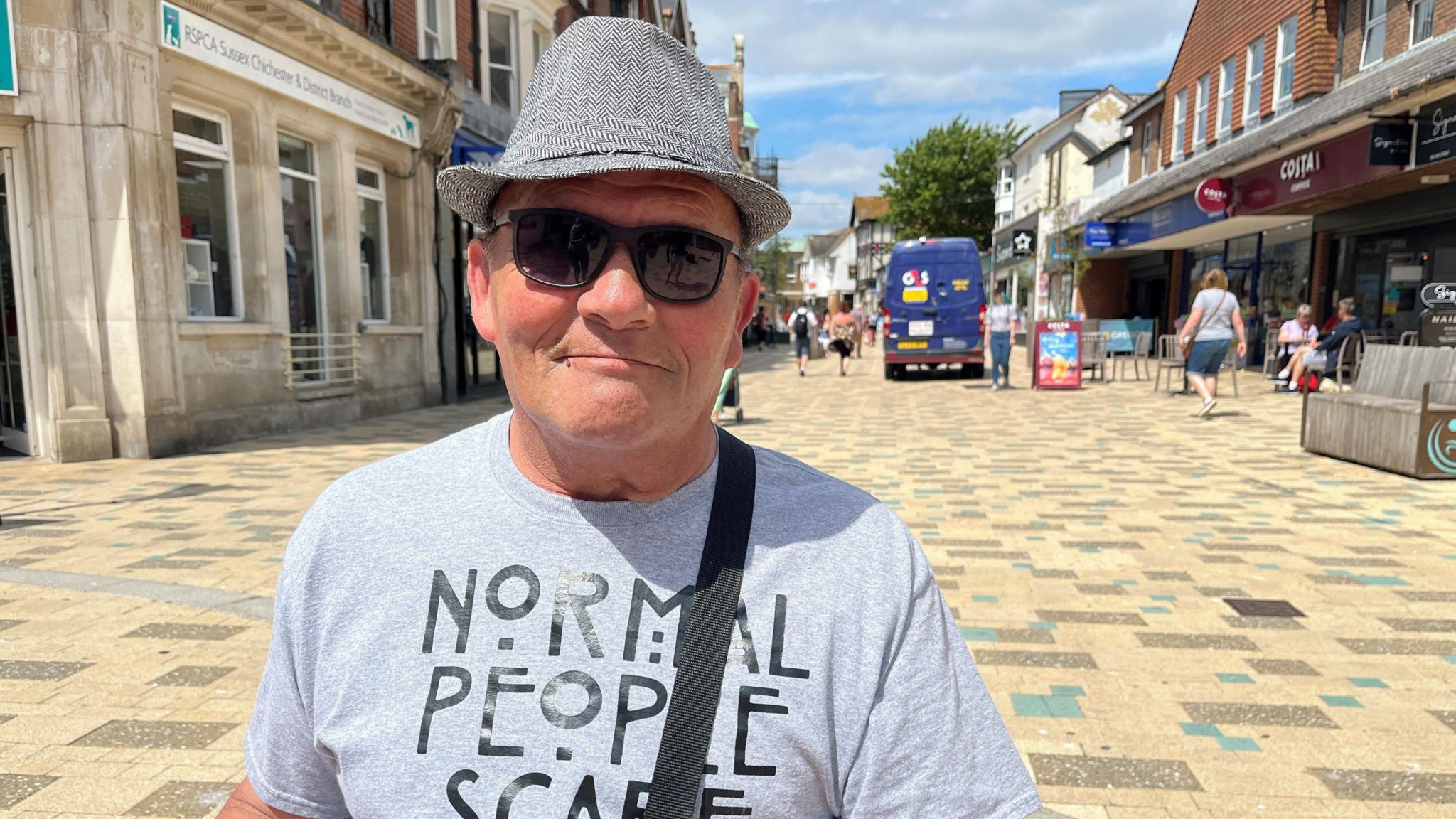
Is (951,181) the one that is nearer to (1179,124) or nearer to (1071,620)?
(1179,124)

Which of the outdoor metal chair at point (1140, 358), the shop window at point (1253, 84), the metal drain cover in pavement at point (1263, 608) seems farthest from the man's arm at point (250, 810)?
the shop window at point (1253, 84)

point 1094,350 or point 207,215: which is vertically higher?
point 207,215

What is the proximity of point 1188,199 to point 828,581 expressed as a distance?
21.4 metres

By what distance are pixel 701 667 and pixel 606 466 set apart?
33cm

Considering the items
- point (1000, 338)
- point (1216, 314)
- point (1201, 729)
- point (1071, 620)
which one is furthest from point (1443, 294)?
point (1201, 729)

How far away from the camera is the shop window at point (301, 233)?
36.1ft

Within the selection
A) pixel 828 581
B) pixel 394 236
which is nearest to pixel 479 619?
pixel 828 581

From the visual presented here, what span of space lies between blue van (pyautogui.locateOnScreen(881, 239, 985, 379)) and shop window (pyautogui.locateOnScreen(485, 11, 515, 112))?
824cm

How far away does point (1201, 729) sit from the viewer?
9.77 ft

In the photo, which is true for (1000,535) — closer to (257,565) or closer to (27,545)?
(257,565)

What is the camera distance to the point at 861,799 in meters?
1.20

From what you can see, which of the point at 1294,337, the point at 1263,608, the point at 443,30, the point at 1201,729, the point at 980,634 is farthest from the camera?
the point at 1294,337

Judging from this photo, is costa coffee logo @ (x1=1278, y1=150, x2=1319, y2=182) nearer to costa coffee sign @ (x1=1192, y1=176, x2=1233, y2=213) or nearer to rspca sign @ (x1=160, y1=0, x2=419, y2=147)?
costa coffee sign @ (x1=1192, y1=176, x2=1233, y2=213)

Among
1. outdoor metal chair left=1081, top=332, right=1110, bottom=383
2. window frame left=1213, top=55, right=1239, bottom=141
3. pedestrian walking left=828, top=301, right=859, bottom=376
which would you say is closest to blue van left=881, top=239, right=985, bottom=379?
outdoor metal chair left=1081, top=332, right=1110, bottom=383
